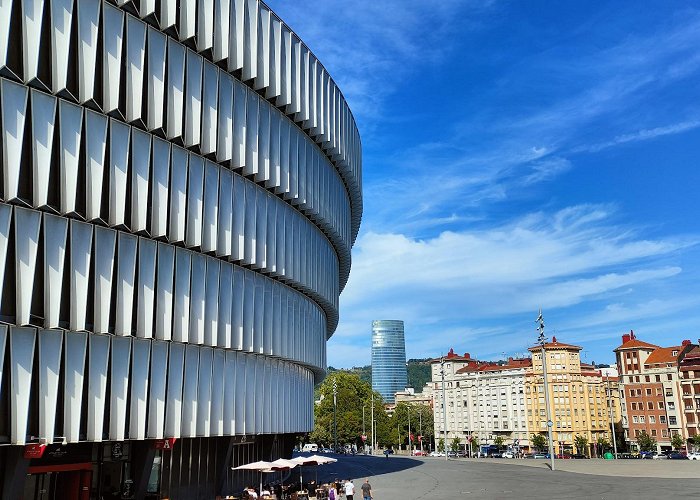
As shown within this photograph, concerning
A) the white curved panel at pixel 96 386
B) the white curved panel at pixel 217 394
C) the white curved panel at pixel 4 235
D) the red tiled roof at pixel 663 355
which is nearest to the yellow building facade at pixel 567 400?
the red tiled roof at pixel 663 355

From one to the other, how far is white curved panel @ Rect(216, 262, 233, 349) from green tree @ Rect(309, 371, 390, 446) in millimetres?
99082

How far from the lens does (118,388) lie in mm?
22859

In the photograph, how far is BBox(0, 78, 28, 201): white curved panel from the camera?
1962 centimetres

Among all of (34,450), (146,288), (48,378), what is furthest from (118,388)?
(146,288)

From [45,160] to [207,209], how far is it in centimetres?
800

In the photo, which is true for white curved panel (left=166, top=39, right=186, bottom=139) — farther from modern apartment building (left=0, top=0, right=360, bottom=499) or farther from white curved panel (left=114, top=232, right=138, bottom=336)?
white curved panel (left=114, top=232, right=138, bottom=336)

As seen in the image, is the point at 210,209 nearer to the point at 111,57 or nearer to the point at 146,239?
the point at 146,239

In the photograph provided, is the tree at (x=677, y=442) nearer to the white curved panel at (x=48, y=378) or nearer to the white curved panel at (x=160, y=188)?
the white curved panel at (x=160, y=188)

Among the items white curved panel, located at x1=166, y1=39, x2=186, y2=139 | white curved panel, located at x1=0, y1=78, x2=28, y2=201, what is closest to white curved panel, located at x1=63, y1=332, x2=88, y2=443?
white curved panel, located at x1=0, y1=78, x2=28, y2=201

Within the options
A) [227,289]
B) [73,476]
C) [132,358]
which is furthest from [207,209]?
[73,476]

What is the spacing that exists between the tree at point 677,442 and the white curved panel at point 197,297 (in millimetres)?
91026

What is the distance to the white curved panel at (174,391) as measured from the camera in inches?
990

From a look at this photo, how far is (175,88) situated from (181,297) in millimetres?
8252

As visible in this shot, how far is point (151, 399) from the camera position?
24344 millimetres
